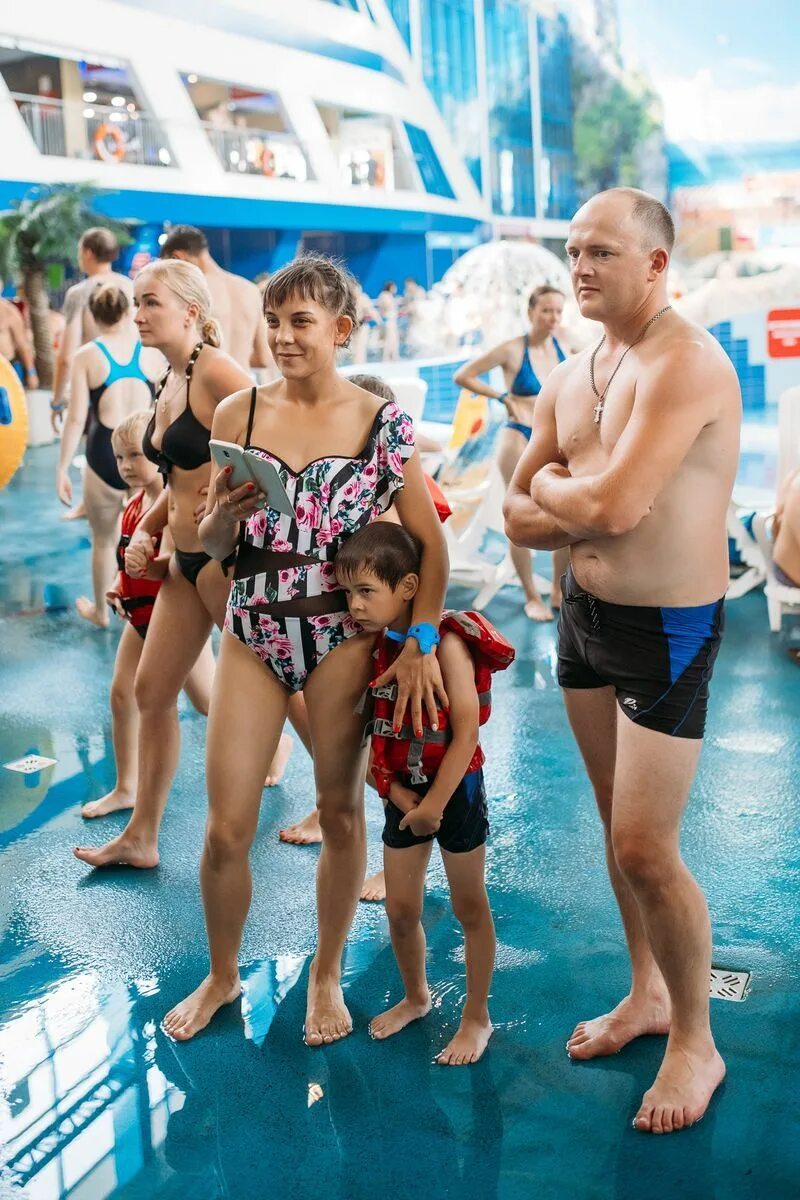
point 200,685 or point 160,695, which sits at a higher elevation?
point 160,695

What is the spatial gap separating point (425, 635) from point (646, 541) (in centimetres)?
48

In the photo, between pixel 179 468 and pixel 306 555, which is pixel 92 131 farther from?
pixel 306 555

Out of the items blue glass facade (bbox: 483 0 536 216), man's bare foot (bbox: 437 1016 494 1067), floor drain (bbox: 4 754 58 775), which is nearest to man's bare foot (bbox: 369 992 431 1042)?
man's bare foot (bbox: 437 1016 494 1067)

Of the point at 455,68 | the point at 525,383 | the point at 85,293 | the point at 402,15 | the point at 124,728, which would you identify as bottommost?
the point at 124,728

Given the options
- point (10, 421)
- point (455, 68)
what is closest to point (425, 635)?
point (10, 421)

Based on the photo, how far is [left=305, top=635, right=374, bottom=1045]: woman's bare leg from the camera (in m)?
2.65

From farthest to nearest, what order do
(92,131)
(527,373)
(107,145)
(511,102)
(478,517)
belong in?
(511,102) → (107,145) → (92,131) → (478,517) → (527,373)

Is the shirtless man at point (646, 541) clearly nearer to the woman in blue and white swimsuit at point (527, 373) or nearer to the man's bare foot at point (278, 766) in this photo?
the man's bare foot at point (278, 766)

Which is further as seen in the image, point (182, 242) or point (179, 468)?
point (182, 242)

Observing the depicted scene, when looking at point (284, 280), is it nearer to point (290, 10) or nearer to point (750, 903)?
point (750, 903)

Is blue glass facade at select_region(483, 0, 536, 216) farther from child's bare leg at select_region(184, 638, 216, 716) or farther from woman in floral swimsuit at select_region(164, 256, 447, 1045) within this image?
woman in floral swimsuit at select_region(164, 256, 447, 1045)

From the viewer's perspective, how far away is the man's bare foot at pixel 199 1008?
9.21 ft

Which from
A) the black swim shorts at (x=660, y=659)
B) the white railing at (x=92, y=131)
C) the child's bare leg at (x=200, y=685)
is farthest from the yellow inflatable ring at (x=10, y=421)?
the white railing at (x=92, y=131)

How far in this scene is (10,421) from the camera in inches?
231
